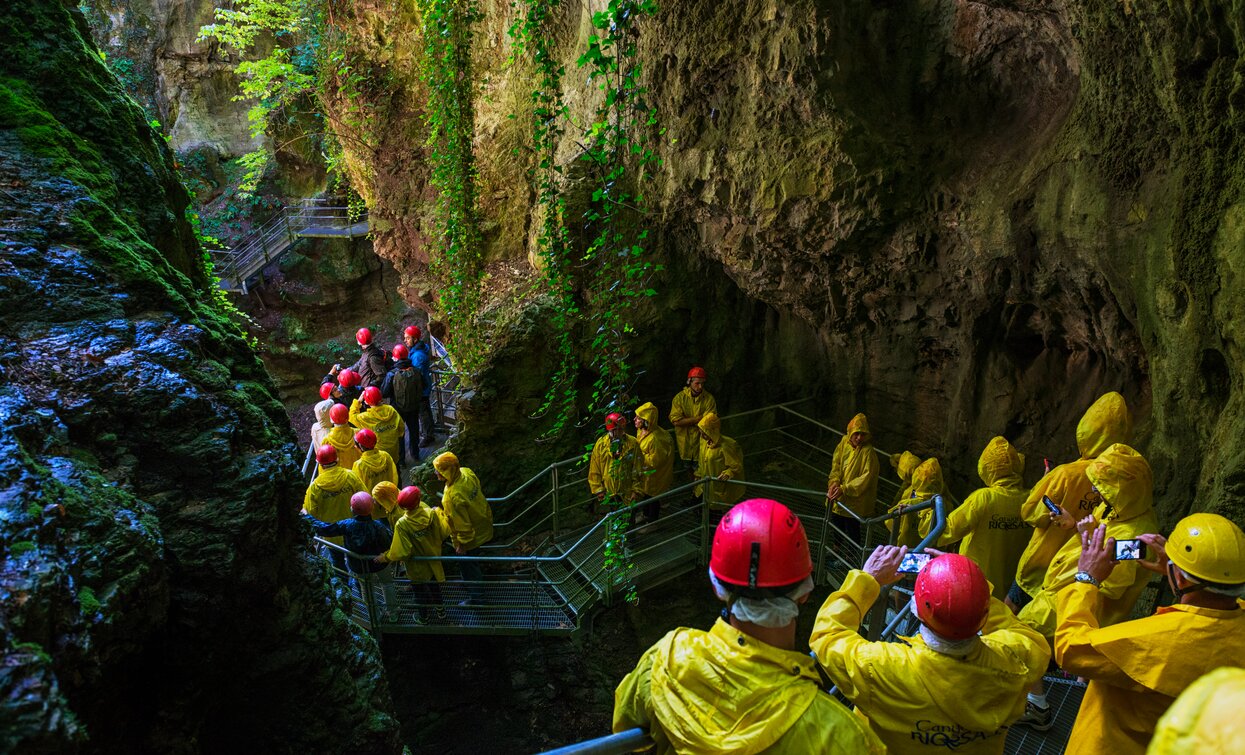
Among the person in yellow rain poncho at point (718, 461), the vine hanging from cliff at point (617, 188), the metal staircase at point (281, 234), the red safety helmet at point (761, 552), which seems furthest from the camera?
the metal staircase at point (281, 234)

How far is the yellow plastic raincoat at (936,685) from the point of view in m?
2.45

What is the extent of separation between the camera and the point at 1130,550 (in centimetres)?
299

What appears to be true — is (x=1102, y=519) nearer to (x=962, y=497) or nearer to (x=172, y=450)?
(x=962, y=497)

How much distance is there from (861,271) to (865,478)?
2105mm

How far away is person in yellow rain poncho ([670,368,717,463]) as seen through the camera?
26.2ft

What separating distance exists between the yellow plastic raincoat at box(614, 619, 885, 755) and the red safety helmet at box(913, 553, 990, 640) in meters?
0.48

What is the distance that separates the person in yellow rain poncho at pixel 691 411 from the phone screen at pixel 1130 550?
16.6 ft

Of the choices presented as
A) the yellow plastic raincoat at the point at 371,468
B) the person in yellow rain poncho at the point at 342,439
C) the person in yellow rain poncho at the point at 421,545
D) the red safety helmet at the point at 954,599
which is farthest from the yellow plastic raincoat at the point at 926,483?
the person in yellow rain poncho at the point at 342,439

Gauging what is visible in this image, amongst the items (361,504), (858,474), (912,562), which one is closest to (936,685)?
(912,562)

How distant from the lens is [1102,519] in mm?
4258

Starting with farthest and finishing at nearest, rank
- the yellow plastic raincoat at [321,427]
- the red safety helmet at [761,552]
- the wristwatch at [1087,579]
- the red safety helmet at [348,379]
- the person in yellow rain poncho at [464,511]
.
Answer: the red safety helmet at [348,379] → the yellow plastic raincoat at [321,427] → the person in yellow rain poncho at [464,511] → the wristwatch at [1087,579] → the red safety helmet at [761,552]

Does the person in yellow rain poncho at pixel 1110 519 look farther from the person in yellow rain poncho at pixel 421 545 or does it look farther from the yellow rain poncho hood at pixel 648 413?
the person in yellow rain poncho at pixel 421 545

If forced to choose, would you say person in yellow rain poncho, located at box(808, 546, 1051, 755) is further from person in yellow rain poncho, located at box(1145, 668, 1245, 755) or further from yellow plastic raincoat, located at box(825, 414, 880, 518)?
yellow plastic raincoat, located at box(825, 414, 880, 518)

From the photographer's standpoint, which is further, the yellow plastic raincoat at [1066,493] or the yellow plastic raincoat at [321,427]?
the yellow plastic raincoat at [321,427]
